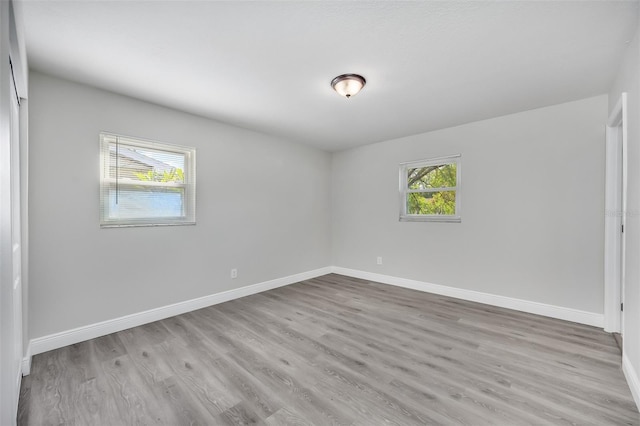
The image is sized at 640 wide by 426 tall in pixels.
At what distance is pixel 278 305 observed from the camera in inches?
144

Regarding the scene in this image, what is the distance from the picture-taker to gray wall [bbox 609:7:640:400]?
1.85 m

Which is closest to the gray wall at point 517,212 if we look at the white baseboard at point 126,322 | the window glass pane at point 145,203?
the white baseboard at point 126,322

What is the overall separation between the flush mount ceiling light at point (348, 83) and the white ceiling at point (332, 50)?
2.6 inches

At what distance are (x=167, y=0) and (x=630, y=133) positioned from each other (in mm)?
3312

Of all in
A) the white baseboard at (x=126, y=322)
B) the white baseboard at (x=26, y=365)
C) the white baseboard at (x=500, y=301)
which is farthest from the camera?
the white baseboard at (x=500, y=301)

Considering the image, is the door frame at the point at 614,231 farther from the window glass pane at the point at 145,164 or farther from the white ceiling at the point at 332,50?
the window glass pane at the point at 145,164

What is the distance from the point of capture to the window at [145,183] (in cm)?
284

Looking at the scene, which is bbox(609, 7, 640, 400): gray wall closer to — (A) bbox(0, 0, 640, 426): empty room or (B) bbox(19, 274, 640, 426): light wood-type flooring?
(A) bbox(0, 0, 640, 426): empty room

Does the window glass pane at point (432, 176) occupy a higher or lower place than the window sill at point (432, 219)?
higher

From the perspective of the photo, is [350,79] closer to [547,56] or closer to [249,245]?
[547,56]

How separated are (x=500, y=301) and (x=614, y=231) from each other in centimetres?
139

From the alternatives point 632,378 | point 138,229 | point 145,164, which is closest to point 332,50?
point 145,164

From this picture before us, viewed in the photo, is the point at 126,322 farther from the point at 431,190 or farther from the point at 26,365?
the point at 431,190

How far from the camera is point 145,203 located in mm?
3123
